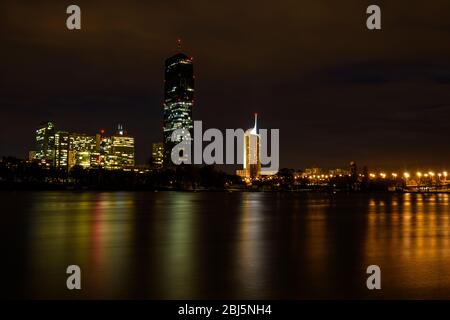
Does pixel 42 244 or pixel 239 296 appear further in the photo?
pixel 42 244

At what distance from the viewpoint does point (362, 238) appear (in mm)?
29391

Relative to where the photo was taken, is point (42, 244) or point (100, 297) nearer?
point (100, 297)

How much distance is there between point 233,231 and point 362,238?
7.88 meters

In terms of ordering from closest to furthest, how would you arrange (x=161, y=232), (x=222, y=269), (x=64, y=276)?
(x=64, y=276) < (x=222, y=269) < (x=161, y=232)

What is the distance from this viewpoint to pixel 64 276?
17.2 meters

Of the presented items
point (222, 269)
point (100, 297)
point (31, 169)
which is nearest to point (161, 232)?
point (222, 269)
